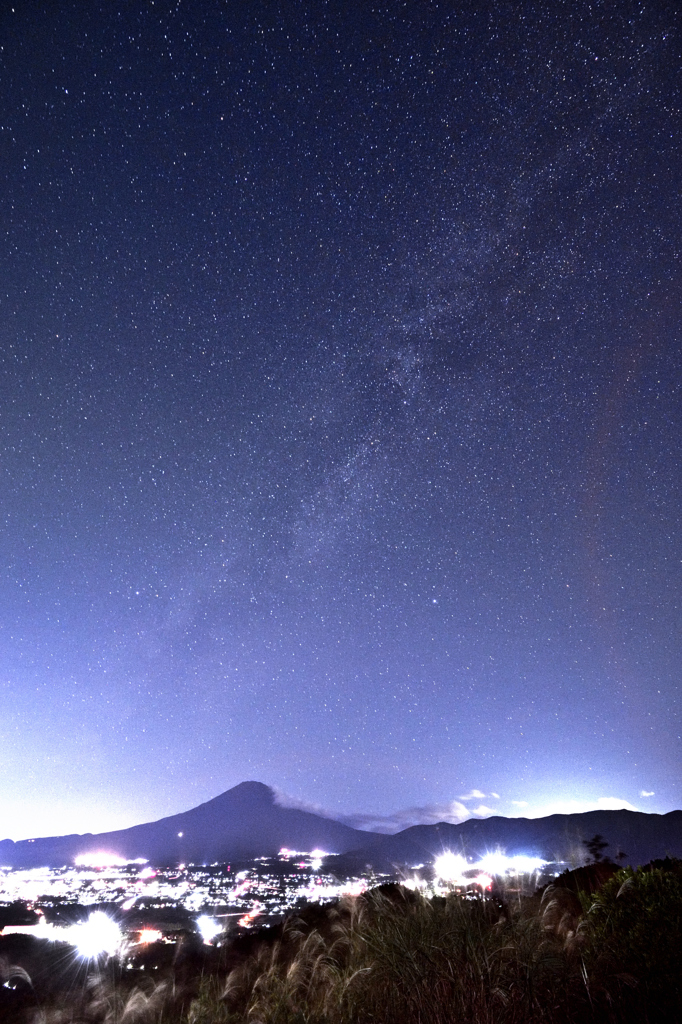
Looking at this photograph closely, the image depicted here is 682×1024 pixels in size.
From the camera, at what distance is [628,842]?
6806cm

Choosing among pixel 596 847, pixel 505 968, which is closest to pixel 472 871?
pixel 505 968

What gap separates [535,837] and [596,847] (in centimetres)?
9153

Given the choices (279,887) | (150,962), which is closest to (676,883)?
(150,962)

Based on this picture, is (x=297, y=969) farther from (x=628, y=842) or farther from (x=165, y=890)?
(x=165, y=890)

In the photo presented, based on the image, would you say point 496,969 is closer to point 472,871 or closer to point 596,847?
point 472,871

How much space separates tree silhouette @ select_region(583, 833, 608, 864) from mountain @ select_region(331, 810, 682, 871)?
0.19m

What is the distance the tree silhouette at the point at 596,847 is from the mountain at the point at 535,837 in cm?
19

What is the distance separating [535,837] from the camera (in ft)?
320

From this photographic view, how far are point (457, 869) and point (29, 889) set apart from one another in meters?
100

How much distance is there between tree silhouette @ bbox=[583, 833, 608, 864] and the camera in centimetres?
1861

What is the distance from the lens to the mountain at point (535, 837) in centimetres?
4884

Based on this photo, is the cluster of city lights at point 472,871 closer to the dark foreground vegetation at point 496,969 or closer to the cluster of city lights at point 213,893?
the cluster of city lights at point 213,893

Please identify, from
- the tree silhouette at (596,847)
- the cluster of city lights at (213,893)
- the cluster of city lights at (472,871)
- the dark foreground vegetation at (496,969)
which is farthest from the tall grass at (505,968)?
the tree silhouette at (596,847)

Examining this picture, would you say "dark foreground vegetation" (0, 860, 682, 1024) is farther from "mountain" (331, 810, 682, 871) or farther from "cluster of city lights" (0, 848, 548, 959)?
"mountain" (331, 810, 682, 871)
